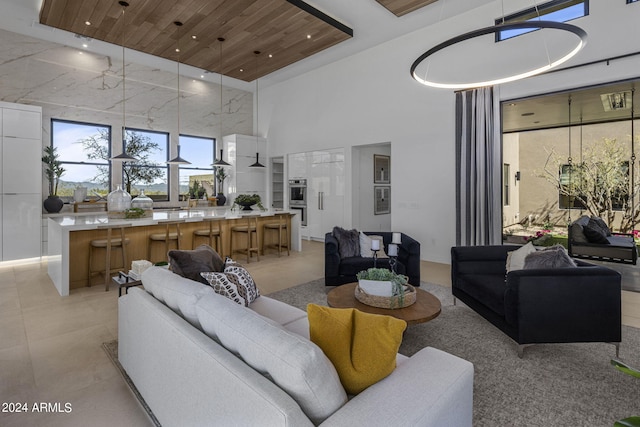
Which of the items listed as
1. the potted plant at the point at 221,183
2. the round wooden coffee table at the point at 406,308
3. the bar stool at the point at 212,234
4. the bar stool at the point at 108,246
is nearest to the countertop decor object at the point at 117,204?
the bar stool at the point at 108,246

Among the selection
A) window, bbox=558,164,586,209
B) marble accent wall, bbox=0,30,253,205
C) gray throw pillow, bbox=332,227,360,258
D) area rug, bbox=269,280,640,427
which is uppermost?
marble accent wall, bbox=0,30,253,205

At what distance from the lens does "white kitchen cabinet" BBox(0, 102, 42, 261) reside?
5664mm

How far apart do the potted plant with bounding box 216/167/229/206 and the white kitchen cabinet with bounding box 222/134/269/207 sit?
0.18 meters

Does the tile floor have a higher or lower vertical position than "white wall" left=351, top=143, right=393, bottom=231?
lower

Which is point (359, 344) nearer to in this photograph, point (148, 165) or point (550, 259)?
point (550, 259)

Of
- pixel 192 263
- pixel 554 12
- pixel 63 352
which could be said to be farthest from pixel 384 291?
pixel 554 12

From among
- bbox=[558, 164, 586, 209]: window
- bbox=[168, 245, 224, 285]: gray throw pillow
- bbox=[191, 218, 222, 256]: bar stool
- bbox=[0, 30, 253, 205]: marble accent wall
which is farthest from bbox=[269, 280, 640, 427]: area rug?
bbox=[0, 30, 253, 205]: marble accent wall

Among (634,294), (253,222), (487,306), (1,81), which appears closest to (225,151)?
(253,222)

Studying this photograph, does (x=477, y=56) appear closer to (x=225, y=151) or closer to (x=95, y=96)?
(x=225, y=151)

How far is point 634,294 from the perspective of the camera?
13.5 ft

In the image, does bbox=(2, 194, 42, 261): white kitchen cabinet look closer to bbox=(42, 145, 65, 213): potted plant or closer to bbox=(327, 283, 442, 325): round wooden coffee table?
bbox=(42, 145, 65, 213): potted plant

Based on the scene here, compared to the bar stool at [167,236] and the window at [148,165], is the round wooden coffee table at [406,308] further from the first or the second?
the window at [148,165]

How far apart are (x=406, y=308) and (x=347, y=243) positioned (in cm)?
→ 180

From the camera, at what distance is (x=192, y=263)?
2.45m
